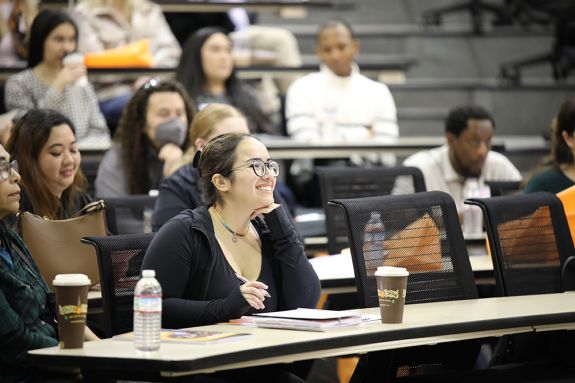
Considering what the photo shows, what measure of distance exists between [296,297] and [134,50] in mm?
4384

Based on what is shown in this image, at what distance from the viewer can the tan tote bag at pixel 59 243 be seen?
4.30m

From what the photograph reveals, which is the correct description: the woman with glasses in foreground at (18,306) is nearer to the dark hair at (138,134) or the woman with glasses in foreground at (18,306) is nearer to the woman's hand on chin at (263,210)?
the woman's hand on chin at (263,210)

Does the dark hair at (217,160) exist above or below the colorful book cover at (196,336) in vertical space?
above

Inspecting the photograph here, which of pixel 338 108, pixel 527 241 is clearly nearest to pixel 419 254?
pixel 527 241

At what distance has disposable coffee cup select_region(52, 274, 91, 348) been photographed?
318 cm

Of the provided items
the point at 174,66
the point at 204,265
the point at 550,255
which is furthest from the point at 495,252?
the point at 174,66

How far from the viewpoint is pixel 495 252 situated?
4.48m

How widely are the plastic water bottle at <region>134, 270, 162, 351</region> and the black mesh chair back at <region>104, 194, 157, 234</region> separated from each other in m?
1.91

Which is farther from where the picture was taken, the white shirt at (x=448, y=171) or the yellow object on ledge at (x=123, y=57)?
the yellow object on ledge at (x=123, y=57)

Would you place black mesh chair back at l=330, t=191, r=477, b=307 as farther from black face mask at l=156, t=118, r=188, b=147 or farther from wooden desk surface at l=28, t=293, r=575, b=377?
black face mask at l=156, t=118, r=188, b=147

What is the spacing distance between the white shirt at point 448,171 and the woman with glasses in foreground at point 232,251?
2756 millimetres

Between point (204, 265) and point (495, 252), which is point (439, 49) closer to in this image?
point (495, 252)

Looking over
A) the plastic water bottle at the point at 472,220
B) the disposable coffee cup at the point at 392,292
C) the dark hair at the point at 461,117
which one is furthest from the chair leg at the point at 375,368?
the dark hair at the point at 461,117

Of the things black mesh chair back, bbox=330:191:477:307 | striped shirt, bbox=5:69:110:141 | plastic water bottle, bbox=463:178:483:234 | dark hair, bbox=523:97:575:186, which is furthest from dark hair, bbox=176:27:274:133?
black mesh chair back, bbox=330:191:477:307
